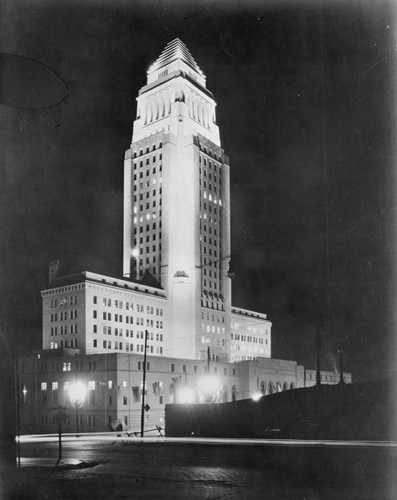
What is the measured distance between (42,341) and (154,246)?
26.9 metres

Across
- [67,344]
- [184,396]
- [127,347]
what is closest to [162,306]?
[127,347]

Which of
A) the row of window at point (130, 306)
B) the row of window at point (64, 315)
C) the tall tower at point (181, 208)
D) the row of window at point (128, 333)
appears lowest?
the row of window at point (128, 333)

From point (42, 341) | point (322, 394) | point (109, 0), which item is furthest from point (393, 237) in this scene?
point (42, 341)

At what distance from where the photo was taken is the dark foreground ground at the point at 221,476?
1541 cm

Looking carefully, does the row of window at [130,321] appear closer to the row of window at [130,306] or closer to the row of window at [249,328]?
the row of window at [130,306]

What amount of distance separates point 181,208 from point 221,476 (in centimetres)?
8903

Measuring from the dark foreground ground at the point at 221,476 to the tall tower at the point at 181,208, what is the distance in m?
74.8

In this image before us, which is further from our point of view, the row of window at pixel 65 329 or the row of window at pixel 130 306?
the row of window at pixel 130 306

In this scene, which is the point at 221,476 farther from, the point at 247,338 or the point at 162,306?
the point at 247,338

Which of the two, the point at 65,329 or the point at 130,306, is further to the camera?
the point at 130,306

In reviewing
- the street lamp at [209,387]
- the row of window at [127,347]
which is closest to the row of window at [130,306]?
the row of window at [127,347]

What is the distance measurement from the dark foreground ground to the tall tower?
74.8 metres

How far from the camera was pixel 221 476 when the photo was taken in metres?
20.4

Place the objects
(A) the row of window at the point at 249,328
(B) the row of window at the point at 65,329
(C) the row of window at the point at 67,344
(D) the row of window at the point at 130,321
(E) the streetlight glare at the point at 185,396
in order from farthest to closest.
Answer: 1. (A) the row of window at the point at 249,328
2. (D) the row of window at the point at 130,321
3. (B) the row of window at the point at 65,329
4. (C) the row of window at the point at 67,344
5. (E) the streetlight glare at the point at 185,396
